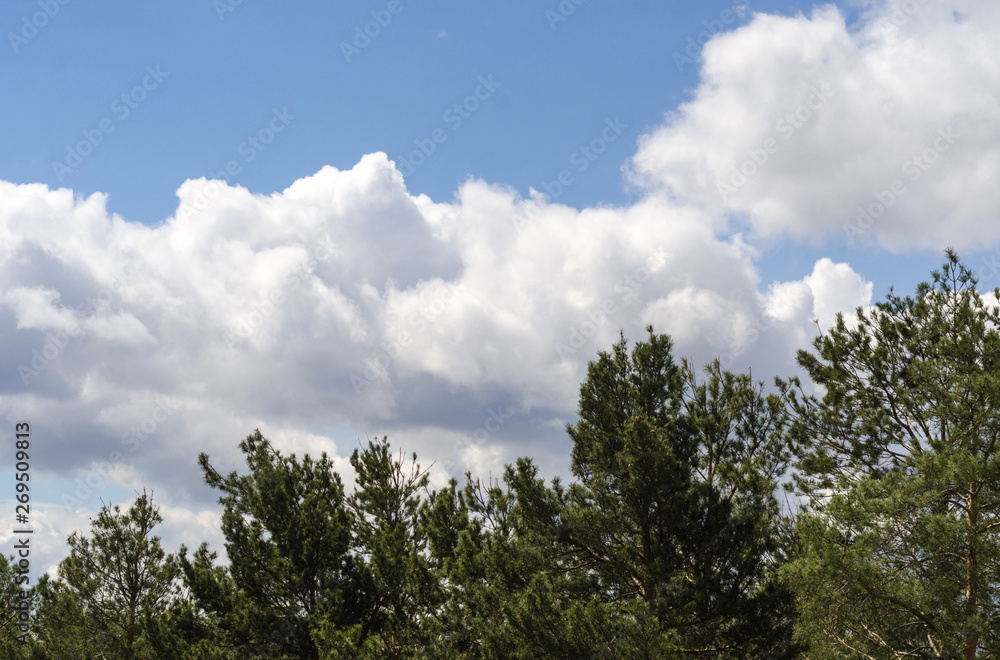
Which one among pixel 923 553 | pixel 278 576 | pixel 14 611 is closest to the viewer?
pixel 923 553

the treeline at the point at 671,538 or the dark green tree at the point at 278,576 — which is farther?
the dark green tree at the point at 278,576

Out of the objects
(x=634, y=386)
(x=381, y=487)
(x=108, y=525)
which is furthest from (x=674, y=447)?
(x=108, y=525)

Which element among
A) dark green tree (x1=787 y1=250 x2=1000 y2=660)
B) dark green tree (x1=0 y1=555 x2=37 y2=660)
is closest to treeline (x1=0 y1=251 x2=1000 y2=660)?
dark green tree (x1=787 y1=250 x2=1000 y2=660)

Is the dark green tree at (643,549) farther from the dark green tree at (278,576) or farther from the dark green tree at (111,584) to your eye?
the dark green tree at (111,584)

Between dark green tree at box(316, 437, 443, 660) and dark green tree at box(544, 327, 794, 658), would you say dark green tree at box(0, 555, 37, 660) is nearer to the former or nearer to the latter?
dark green tree at box(316, 437, 443, 660)

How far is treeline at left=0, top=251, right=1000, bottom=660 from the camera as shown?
37.7 ft

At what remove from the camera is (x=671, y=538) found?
13773mm

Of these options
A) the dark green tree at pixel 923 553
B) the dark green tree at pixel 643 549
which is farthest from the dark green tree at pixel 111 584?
the dark green tree at pixel 923 553

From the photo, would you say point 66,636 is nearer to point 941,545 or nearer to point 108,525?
point 108,525

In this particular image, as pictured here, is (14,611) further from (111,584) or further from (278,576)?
(278,576)

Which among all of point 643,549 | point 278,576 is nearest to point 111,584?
point 278,576

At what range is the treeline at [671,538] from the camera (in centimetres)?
1148

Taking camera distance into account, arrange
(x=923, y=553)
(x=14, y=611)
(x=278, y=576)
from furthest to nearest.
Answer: (x=14, y=611), (x=278, y=576), (x=923, y=553)

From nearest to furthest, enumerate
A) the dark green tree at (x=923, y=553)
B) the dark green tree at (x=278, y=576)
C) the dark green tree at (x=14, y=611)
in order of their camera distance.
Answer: the dark green tree at (x=923, y=553)
the dark green tree at (x=278, y=576)
the dark green tree at (x=14, y=611)
